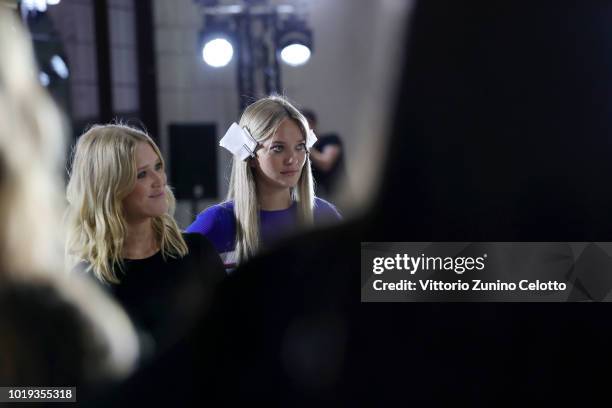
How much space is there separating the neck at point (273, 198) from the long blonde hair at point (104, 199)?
262 millimetres

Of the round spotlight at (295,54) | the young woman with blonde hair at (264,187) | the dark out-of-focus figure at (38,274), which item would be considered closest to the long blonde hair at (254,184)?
the young woman with blonde hair at (264,187)

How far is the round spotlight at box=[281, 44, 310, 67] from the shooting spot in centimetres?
172

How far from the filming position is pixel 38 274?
1.81 m

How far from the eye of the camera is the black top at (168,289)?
1.81 metres

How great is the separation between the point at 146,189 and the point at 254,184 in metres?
0.32

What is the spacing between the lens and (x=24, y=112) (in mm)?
1779

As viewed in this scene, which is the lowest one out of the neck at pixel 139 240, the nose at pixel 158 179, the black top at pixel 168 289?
the black top at pixel 168 289

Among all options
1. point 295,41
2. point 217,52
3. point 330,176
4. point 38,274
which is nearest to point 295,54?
point 295,41

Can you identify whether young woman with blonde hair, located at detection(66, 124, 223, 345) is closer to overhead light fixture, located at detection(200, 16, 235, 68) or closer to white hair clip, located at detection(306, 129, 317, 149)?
overhead light fixture, located at detection(200, 16, 235, 68)

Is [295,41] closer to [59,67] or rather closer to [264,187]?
[264,187]

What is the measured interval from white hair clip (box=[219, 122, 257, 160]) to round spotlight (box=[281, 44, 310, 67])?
242 mm

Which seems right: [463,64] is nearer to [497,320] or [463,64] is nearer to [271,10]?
[271,10]

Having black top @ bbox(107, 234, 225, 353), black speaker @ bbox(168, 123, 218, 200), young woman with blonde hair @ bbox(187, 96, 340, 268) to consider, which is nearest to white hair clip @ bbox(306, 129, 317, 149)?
young woman with blonde hair @ bbox(187, 96, 340, 268)

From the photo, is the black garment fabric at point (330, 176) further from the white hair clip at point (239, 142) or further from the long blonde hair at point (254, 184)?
→ the white hair clip at point (239, 142)
